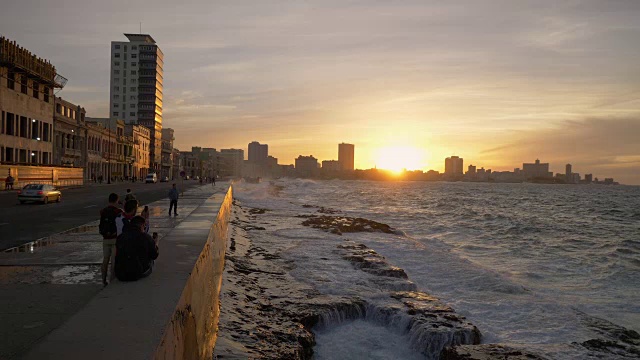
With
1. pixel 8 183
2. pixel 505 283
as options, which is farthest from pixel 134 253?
pixel 8 183

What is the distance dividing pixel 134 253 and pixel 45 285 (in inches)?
130

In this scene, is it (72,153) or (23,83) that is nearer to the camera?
(23,83)

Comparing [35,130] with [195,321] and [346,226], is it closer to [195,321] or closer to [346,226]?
[346,226]

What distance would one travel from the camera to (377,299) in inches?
417

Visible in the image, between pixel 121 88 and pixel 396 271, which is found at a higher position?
pixel 121 88

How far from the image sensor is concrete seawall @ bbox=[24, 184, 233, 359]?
11.9 feet

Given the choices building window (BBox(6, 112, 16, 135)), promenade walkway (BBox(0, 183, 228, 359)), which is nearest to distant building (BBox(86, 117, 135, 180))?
building window (BBox(6, 112, 16, 135))

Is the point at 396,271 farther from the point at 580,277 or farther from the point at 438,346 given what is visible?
the point at 580,277

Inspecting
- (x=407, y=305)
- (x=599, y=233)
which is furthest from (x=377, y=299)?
(x=599, y=233)

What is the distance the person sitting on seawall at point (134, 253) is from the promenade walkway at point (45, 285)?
0.60ft

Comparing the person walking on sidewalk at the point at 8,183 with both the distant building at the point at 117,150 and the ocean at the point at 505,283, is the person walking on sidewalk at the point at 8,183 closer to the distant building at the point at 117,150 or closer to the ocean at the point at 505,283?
the ocean at the point at 505,283

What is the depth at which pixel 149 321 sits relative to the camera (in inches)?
169

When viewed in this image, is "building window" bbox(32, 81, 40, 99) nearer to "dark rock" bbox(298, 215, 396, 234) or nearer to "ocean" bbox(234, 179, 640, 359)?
"ocean" bbox(234, 179, 640, 359)

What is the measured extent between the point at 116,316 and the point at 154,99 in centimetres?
14666
